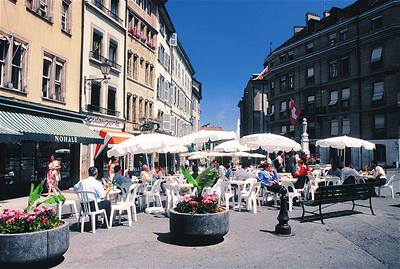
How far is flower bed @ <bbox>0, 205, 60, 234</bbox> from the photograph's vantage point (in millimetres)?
5578

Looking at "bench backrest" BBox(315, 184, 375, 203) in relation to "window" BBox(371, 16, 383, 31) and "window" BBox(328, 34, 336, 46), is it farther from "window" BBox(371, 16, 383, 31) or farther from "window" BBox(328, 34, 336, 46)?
"window" BBox(328, 34, 336, 46)

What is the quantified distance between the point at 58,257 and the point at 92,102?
16535mm

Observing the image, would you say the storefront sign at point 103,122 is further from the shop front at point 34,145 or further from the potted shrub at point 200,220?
the potted shrub at point 200,220

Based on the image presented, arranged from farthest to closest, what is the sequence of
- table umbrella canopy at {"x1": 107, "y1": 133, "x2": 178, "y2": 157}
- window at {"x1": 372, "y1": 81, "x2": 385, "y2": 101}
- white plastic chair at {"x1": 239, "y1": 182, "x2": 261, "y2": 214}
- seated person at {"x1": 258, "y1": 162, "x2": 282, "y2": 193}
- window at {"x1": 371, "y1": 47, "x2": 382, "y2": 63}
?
window at {"x1": 371, "y1": 47, "x2": 382, "y2": 63} < window at {"x1": 372, "y1": 81, "x2": 385, "y2": 101} < seated person at {"x1": 258, "y1": 162, "x2": 282, "y2": 193} < table umbrella canopy at {"x1": 107, "y1": 133, "x2": 178, "y2": 157} < white plastic chair at {"x1": 239, "y1": 182, "x2": 261, "y2": 214}

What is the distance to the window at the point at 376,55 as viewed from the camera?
3712cm

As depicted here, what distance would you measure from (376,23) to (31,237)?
1596 inches

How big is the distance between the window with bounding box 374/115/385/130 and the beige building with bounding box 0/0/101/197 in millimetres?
29908

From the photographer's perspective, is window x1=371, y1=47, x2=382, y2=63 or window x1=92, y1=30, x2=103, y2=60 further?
window x1=371, y1=47, x2=382, y2=63

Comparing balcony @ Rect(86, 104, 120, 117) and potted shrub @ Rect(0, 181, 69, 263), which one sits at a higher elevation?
balcony @ Rect(86, 104, 120, 117)

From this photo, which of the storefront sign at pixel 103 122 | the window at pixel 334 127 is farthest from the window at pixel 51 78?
the window at pixel 334 127

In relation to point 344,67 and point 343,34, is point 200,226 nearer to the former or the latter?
point 344,67

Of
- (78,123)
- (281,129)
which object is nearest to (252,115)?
(281,129)

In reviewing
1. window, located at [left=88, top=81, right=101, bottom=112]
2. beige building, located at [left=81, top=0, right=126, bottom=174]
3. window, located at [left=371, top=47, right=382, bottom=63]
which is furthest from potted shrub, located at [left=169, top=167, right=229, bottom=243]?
window, located at [left=371, top=47, right=382, bottom=63]

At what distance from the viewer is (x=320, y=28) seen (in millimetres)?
45094
